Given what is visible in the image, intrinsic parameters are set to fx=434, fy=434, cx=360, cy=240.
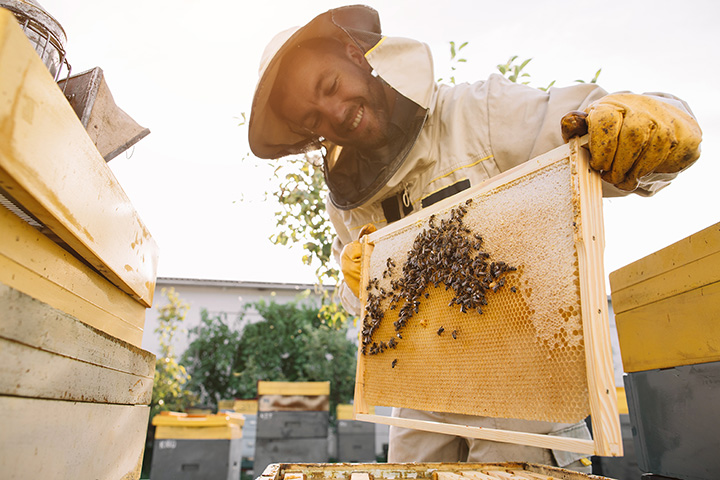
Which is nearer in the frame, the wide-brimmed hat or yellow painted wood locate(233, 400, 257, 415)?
the wide-brimmed hat

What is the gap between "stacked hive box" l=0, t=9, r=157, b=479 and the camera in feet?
2.64

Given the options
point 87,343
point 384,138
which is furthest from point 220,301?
point 87,343

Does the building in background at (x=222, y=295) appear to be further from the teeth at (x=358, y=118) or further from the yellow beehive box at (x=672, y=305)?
the yellow beehive box at (x=672, y=305)

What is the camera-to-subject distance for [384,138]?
2592mm

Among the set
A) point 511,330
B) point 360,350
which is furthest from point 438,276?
point 360,350

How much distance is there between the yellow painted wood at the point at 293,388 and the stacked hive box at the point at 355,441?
1820 millimetres

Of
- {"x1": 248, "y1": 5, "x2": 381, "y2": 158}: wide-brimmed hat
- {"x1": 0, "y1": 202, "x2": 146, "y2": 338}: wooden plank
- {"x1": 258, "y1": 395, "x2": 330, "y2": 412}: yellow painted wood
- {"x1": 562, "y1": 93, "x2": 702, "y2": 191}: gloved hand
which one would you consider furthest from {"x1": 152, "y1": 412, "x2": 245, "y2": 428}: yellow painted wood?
{"x1": 562, "y1": 93, "x2": 702, "y2": 191}: gloved hand

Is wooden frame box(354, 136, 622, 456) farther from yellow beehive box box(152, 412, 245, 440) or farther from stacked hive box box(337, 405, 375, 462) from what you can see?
stacked hive box box(337, 405, 375, 462)

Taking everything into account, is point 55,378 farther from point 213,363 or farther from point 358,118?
point 213,363

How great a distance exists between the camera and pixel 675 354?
165 centimetres

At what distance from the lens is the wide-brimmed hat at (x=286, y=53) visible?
2615 mm

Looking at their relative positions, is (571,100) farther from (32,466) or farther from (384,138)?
(32,466)

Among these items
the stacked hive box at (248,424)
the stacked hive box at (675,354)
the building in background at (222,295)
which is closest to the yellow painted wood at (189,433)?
the stacked hive box at (248,424)

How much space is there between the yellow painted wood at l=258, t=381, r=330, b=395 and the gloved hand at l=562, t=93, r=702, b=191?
6.29m
